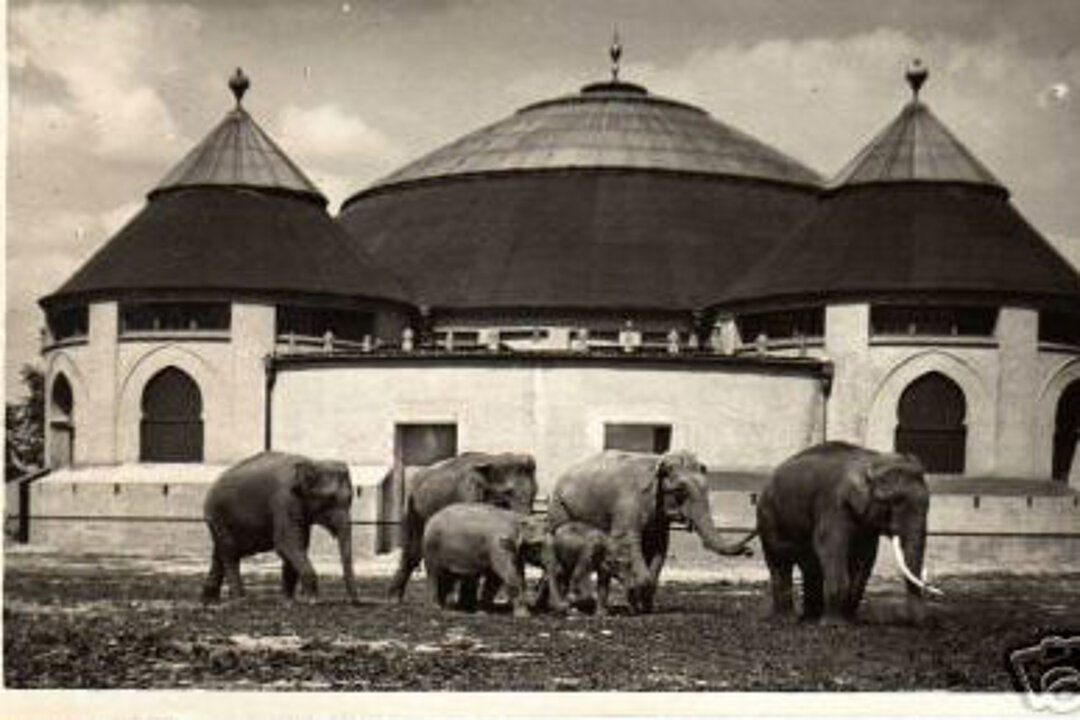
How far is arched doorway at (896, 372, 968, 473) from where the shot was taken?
30703 millimetres

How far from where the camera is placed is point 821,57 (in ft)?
62.0

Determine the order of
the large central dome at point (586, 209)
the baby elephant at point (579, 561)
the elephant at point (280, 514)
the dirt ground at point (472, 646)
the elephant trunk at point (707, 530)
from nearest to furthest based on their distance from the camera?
1. the dirt ground at point (472, 646)
2. the elephant trunk at point (707, 530)
3. the baby elephant at point (579, 561)
4. the elephant at point (280, 514)
5. the large central dome at point (586, 209)

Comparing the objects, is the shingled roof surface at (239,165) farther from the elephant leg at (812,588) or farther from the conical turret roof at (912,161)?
the elephant leg at (812,588)

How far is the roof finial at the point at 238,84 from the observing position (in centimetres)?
1814

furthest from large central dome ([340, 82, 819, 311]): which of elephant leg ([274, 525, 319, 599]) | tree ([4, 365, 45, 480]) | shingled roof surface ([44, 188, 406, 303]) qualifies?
elephant leg ([274, 525, 319, 599])

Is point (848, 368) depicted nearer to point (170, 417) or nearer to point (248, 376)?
point (248, 376)

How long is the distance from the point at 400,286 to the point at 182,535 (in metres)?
8.71

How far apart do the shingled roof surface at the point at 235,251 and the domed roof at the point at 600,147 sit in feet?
12.6

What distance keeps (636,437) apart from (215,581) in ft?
41.3

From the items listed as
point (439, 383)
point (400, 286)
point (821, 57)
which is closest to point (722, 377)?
point (439, 383)

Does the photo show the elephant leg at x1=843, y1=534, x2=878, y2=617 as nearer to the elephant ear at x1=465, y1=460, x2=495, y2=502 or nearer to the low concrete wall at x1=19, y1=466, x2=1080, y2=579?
the elephant ear at x1=465, y1=460, x2=495, y2=502

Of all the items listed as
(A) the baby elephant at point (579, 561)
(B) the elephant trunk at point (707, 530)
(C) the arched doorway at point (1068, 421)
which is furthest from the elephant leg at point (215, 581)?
(C) the arched doorway at point (1068, 421)

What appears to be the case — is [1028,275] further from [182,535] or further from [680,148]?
[182,535]

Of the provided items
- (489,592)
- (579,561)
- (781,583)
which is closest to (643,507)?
(579,561)
